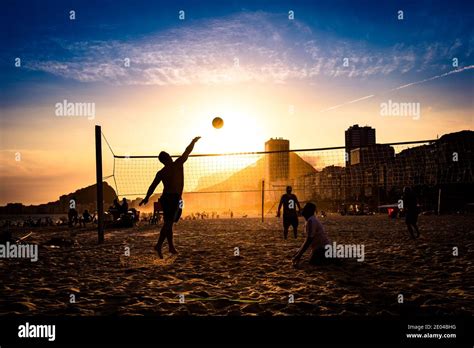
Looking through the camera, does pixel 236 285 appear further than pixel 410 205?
No

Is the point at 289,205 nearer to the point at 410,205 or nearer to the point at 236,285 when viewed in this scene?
the point at 410,205

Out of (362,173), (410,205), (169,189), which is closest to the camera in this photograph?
(169,189)

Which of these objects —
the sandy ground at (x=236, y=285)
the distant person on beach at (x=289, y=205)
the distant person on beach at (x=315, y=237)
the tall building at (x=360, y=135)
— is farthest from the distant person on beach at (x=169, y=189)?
the tall building at (x=360, y=135)

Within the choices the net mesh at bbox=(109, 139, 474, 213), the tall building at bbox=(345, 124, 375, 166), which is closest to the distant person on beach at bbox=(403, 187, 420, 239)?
the net mesh at bbox=(109, 139, 474, 213)

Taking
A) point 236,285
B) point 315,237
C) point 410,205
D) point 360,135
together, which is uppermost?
point 360,135

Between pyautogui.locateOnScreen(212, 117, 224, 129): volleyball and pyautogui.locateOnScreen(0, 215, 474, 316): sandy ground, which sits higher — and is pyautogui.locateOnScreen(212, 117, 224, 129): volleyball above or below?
above

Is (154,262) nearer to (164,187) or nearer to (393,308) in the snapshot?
(164,187)

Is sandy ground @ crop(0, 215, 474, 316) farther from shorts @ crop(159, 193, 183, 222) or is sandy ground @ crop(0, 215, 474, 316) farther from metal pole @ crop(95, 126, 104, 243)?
metal pole @ crop(95, 126, 104, 243)

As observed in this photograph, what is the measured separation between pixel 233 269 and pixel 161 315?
242 centimetres

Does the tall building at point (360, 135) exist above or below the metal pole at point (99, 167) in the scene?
above

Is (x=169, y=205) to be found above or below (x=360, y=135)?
below

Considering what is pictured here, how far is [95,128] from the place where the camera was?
959 centimetres

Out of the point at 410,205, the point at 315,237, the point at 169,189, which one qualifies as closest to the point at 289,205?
the point at 410,205

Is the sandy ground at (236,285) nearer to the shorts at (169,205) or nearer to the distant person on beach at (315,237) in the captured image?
the distant person on beach at (315,237)
